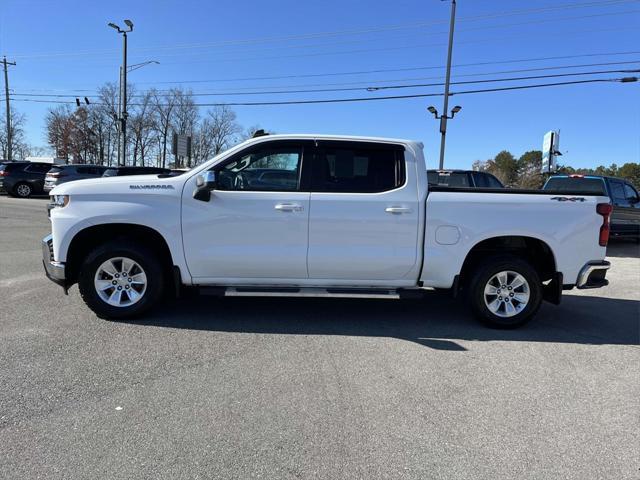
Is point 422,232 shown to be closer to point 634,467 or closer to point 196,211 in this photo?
point 196,211

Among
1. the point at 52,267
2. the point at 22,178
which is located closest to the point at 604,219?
the point at 52,267

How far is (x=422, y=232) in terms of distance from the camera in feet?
16.7

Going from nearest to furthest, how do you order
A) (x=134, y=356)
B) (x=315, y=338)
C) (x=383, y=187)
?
(x=134, y=356)
(x=315, y=338)
(x=383, y=187)

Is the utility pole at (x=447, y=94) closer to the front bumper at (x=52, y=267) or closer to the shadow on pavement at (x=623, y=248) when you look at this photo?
the shadow on pavement at (x=623, y=248)

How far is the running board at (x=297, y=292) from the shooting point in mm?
5006

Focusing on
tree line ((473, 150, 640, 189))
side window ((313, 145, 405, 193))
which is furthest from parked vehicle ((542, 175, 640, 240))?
tree line ((473, 150, 640, 189))

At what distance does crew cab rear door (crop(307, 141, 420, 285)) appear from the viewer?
502 cm

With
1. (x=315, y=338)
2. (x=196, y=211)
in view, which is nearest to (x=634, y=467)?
(x=315, y=338)

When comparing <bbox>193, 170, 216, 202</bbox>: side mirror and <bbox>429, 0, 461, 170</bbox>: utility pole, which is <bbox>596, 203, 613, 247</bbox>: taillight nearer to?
<bbox>193, 170, 216, 202</bbox>: side mirror

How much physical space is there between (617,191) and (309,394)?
467 inches

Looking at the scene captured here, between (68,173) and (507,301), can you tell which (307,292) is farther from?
(68,173)

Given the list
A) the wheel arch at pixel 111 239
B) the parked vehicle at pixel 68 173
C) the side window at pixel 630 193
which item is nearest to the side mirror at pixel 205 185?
the wheel arch at pixel 111 239

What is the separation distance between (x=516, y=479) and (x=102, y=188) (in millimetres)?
4555

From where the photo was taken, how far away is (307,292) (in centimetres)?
505
